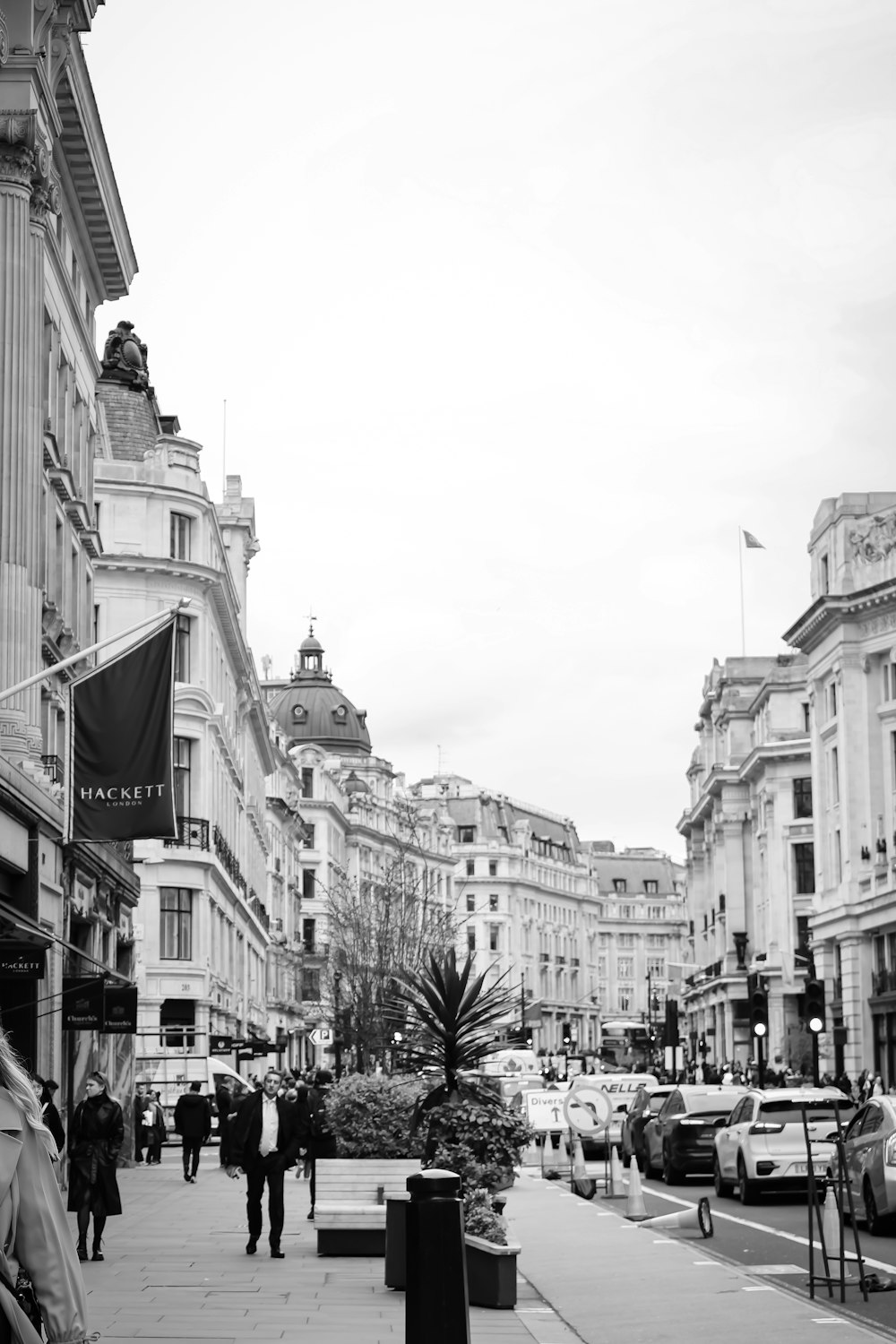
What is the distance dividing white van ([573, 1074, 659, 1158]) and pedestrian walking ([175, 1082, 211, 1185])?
660cm

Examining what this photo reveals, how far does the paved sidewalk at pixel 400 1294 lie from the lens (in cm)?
1345

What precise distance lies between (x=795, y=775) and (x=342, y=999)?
126 feet

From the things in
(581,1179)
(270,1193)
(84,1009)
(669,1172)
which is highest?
(84,1009)

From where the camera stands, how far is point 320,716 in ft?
475

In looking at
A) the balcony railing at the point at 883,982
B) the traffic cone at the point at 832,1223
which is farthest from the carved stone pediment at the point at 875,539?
the traffic cone at the point at 832,1223

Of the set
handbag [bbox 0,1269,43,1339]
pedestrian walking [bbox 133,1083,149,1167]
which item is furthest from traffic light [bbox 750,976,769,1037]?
handbag [bbox 0,1269,43,1339]

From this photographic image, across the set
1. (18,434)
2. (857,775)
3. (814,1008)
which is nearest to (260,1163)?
(18,434)

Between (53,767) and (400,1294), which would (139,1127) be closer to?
(53,767)

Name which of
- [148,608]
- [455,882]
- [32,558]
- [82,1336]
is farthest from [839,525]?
[455,882]

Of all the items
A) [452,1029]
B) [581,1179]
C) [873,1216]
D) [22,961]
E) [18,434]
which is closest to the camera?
[452,1029]

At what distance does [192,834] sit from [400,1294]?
44389 mm

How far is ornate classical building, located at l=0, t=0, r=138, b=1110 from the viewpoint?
25.4m

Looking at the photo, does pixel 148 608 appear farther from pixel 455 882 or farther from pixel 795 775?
pixel 455 882

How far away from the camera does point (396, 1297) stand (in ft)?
51.4
